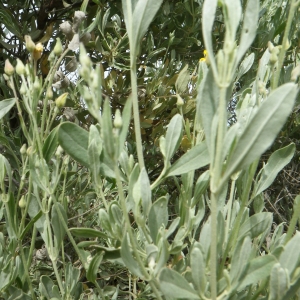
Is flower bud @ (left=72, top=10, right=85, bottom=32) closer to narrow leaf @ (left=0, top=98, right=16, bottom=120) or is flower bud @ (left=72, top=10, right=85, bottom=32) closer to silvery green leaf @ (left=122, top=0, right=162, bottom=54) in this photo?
narrow leaf @ (left=0, top=98, right=16, bottom=120)

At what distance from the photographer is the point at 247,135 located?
16.9 inches

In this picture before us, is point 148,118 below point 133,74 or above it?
below

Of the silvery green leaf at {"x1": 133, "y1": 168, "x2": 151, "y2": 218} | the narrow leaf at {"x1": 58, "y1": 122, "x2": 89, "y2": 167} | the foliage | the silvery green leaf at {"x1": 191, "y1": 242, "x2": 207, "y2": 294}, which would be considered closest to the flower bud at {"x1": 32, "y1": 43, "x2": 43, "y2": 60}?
the foliage

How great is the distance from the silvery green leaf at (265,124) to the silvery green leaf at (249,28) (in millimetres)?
56

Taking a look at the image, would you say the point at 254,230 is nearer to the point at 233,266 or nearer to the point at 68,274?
the point at 233,266

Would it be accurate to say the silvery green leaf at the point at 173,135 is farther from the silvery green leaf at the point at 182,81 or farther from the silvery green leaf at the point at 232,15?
the silvery green leaf at the point at 182,81

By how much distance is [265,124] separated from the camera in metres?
0.42

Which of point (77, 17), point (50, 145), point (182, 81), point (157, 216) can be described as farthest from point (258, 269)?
point (182, 81)

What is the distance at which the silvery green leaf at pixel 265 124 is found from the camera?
0.41 meters

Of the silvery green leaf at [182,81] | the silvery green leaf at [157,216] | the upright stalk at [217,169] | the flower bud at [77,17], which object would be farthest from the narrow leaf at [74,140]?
the silvery green leaf at [182,81]

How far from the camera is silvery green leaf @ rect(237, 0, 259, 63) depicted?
17.6 inches

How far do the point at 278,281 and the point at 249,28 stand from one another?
10.1 inches

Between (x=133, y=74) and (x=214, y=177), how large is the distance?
0.17 meters

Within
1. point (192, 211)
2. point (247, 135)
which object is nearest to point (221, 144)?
point (247, 135)
